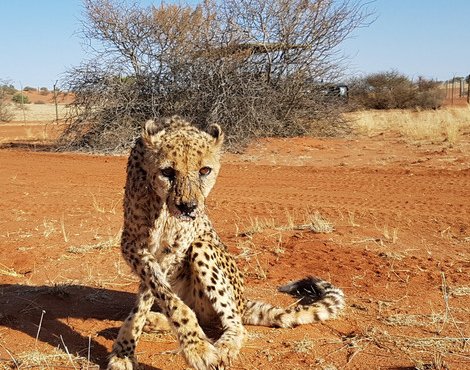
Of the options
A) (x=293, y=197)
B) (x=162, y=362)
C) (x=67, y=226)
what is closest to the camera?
(x=162, y=362)

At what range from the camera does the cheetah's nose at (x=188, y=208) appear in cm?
336

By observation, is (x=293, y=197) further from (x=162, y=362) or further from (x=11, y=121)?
(x=11, y=121)

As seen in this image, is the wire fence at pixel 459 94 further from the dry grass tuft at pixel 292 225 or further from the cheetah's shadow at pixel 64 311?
the cheetah's shadow at pixel 64 311

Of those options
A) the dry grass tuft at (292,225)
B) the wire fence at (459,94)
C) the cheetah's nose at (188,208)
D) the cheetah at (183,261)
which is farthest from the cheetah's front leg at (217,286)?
the wire fence at (459,94)

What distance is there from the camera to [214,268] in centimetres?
387

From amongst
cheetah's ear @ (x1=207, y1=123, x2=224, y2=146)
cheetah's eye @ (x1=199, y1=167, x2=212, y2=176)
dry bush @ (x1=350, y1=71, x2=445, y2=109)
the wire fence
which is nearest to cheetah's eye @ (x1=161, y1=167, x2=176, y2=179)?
cheetah's eye @ (x1=199, y1=167, x2=212, y2=176)

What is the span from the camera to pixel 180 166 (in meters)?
3.45

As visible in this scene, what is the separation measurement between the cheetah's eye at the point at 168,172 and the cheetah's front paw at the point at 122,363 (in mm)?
1076

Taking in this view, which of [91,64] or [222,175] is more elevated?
[91,64]

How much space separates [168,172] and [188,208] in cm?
26

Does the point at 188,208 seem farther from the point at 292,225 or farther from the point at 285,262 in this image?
the point at 292,225

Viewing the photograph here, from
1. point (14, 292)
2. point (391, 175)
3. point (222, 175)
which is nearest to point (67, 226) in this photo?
point (14, 292)

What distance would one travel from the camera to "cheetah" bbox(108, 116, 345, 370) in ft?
11.2

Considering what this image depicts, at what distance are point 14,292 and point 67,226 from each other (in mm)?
2835
